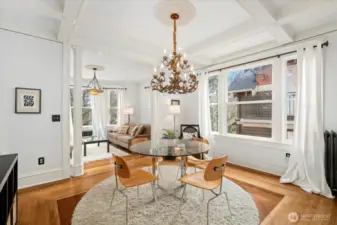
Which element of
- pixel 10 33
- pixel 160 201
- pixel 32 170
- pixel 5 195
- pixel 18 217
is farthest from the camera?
pixel 32 170

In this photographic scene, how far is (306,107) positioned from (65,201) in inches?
156

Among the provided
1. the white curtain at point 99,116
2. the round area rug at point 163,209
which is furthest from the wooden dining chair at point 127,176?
the white curtain at point 99,116

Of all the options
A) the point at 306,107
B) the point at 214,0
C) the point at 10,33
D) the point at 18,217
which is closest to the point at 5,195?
the point at 18,217

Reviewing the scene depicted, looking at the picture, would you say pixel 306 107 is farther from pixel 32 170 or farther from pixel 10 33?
pixel 10 33

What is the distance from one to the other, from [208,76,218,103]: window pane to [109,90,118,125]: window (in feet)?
14.9

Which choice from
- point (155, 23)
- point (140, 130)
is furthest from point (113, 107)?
point (155, 23)

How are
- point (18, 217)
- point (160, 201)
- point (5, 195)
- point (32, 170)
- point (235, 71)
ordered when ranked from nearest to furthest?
point (5, 195) < point (18, 217) < point (160, 201) < point (32, 170) < point (235, 71)

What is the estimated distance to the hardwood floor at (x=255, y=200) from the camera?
2.07 metres

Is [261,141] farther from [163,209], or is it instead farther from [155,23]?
[155,23]

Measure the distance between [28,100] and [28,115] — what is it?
250 mm

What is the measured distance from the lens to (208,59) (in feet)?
15.0

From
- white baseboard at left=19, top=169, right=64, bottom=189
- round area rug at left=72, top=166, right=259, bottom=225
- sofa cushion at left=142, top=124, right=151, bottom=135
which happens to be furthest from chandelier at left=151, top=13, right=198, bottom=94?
sofa cushion at left=142, top=124, right=151, bottom=135

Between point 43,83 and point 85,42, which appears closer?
point 43,83

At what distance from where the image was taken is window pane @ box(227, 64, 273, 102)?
12.5 ft
